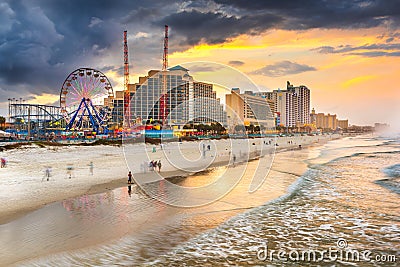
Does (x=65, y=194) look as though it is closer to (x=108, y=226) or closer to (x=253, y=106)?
(x=108, y=226)

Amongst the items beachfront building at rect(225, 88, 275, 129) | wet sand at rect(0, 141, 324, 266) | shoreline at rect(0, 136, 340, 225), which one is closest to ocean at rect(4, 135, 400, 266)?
wet sand at rect(0, 141, 324, 266)

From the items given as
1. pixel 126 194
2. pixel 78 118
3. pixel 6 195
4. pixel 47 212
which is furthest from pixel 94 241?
pixel 78 118

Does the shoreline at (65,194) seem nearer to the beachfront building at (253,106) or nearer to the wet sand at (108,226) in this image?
the wet sand at (108,226)

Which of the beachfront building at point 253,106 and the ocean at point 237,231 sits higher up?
the beachfront building at point 253,106

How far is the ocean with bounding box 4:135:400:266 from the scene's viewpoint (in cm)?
726

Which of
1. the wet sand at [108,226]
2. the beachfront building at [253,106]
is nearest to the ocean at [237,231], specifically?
the wet sand at [108,226]

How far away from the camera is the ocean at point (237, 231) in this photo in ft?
23.8

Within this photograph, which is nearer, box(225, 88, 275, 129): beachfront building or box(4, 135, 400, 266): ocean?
box(4, 135, 400, 266): ocean

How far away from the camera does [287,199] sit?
13.5 m

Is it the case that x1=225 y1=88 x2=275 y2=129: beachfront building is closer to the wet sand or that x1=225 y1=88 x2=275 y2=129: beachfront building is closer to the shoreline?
the wet sand

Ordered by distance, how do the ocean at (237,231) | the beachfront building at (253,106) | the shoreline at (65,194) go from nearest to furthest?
the ocean at (237,231) < the shoreline at (65,194) < the beachfront building at (253,106)

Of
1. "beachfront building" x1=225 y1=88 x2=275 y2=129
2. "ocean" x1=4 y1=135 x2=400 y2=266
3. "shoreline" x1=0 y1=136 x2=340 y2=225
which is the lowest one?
"ocean" x1=4 y1=135 x2=400 y2=266

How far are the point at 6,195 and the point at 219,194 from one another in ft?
31.4

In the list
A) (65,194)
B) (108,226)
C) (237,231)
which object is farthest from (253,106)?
(65,194)
